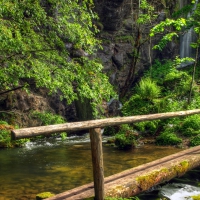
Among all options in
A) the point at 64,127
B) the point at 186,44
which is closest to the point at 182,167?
the point at 64,127

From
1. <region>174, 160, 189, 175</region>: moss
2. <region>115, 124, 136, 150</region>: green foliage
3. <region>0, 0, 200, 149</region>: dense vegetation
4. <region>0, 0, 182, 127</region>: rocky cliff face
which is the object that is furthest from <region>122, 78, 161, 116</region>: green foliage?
<region>0, 0, 182, 127</region>: rocky cliff face

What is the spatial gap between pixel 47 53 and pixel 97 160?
168 inches

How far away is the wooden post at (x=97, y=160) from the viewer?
415cm

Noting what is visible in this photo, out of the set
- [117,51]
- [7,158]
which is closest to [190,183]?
[7,158]

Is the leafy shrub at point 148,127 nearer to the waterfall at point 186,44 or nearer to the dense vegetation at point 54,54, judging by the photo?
the dense vegetation at point 54,54

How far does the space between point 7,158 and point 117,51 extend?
14.2 m

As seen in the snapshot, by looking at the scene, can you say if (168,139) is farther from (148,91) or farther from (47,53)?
(47,53)

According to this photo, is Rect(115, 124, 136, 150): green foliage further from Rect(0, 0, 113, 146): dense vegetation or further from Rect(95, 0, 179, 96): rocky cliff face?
Rect(95, 0, 179, 96): rocky cliff face

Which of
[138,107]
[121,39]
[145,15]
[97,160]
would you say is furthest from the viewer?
[121,39]

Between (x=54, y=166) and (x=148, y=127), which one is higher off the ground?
(x=148, y=127)

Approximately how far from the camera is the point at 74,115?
17.7 meters

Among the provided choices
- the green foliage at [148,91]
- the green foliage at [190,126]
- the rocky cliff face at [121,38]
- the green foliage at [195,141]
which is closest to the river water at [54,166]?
the green foliage at [195,141]

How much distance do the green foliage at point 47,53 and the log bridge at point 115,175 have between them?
256 centimetres

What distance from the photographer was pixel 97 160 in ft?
13.7
